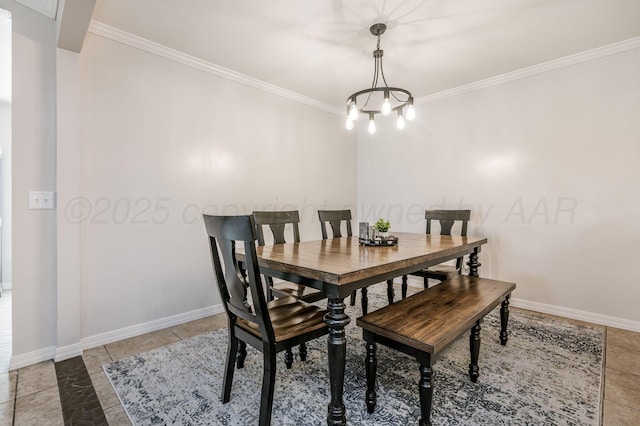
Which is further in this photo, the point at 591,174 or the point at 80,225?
the point at 591,174

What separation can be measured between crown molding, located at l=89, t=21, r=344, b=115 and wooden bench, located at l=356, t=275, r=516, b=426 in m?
2.77

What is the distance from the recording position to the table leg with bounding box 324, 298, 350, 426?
135 cm

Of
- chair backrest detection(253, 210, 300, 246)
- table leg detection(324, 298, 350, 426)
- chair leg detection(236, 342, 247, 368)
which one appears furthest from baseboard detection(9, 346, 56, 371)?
table leg detection(324, 298, 350, 426)

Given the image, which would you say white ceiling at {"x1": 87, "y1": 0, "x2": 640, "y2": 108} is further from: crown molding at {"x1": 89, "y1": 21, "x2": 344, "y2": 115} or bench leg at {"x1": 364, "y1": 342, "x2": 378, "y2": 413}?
bench leg at {"x1": 364, "y1": 342, "x2": 378, "y2": 413}

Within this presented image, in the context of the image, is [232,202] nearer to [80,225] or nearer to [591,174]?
[80,225]

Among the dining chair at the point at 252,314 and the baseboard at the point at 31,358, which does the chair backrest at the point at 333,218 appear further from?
the baseboard at the point at 31,358

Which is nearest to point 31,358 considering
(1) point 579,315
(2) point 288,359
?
(2) point 288,359

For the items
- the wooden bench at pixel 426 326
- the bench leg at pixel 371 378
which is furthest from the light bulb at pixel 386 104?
the bench leg at pixel 371 378

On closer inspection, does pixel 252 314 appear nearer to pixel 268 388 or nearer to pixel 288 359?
pixel 268 388

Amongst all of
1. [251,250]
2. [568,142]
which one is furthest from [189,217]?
[568,142]

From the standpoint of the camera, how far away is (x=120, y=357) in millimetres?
2129

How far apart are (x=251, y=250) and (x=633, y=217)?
11.0ft

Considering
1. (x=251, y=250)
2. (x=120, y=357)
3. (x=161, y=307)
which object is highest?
(x=251, y=250)

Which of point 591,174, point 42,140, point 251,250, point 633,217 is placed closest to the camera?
point 251,250
